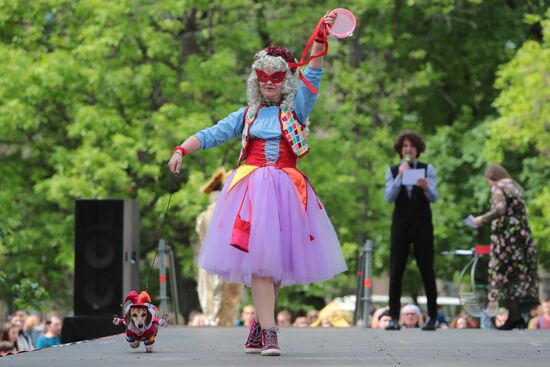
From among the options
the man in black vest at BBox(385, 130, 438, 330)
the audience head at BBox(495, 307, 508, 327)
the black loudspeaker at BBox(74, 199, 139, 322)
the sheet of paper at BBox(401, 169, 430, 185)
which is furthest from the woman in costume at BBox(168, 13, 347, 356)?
the black loudspeaker at BBox(74, 199, 139, 322)

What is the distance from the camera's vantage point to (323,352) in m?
9.69

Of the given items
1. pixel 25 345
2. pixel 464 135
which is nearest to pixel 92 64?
pixel 464 135

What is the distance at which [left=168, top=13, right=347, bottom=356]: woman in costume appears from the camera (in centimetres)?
928

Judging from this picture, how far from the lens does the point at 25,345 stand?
61.0 feet

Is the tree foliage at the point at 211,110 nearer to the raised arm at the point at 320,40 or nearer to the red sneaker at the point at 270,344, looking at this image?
the raised arm at the point at 320,40

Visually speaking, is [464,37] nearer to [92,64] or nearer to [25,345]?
[92,64]

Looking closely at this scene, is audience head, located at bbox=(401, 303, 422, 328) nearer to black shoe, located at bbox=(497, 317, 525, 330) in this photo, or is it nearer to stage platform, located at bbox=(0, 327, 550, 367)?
black shoe, located at bbox=(497, 317, 525, 330)

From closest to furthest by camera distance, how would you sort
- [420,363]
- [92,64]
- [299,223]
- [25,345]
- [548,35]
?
1. [420,363]
2. [299,223]
3. [25,345]
4. [548,35]
5. [92,64]

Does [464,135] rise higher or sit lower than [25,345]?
higher

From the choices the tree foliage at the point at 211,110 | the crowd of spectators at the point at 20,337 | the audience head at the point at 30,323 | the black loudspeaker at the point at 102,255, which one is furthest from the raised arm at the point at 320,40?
the tree foliage at the point at 211,110

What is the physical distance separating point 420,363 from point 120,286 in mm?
8800

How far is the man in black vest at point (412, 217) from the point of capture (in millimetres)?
14078

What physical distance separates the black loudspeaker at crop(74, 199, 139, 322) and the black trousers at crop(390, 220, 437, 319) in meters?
3.62

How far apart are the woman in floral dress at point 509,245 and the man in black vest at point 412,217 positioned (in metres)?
1.10
